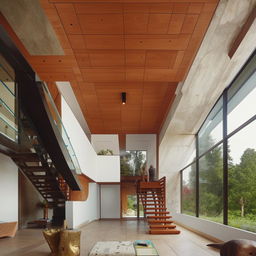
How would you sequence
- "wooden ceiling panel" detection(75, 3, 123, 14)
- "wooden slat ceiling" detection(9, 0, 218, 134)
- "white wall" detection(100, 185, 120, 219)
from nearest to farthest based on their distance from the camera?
"wooden ceiling panel" detection(75, 3, 123, 14), "wooden slat ceiling" detection(9, 0, 218, 134), "white wall" detection(100, 185, 120, 219)

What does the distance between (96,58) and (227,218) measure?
537 cm

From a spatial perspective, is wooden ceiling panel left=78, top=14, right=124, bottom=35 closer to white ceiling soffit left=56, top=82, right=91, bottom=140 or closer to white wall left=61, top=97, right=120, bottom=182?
white wall left=61, top=97, right=120, bottom=182

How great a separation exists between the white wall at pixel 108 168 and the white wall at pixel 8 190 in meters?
6.37

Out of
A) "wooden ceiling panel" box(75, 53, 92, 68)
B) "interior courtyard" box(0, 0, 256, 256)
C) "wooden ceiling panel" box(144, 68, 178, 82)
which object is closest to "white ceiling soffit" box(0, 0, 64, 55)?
"interior courtyard" box(0, 0, 256, 256)

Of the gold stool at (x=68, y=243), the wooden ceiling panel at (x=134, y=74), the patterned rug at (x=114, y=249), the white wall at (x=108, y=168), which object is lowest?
the patterned rug at (x=114, y=249)

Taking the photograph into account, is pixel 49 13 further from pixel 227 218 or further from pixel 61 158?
pixel 227 218

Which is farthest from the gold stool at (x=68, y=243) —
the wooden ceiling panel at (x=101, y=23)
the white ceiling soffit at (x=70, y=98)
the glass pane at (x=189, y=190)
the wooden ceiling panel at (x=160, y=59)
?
the glass pane at (x=189, y=190)

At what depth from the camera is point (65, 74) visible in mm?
9227

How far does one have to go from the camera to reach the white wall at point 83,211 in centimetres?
1045

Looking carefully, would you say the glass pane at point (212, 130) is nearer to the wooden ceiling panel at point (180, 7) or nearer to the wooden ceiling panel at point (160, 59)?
the wooden ceiling panel at point (160, 59)

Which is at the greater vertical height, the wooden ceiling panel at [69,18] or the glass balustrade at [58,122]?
the wooden ceiling panel at [69,18]

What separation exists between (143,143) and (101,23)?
10.7 m

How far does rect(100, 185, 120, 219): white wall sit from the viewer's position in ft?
56.9

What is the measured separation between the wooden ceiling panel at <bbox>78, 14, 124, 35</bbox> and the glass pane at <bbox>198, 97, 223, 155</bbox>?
4420 mm
